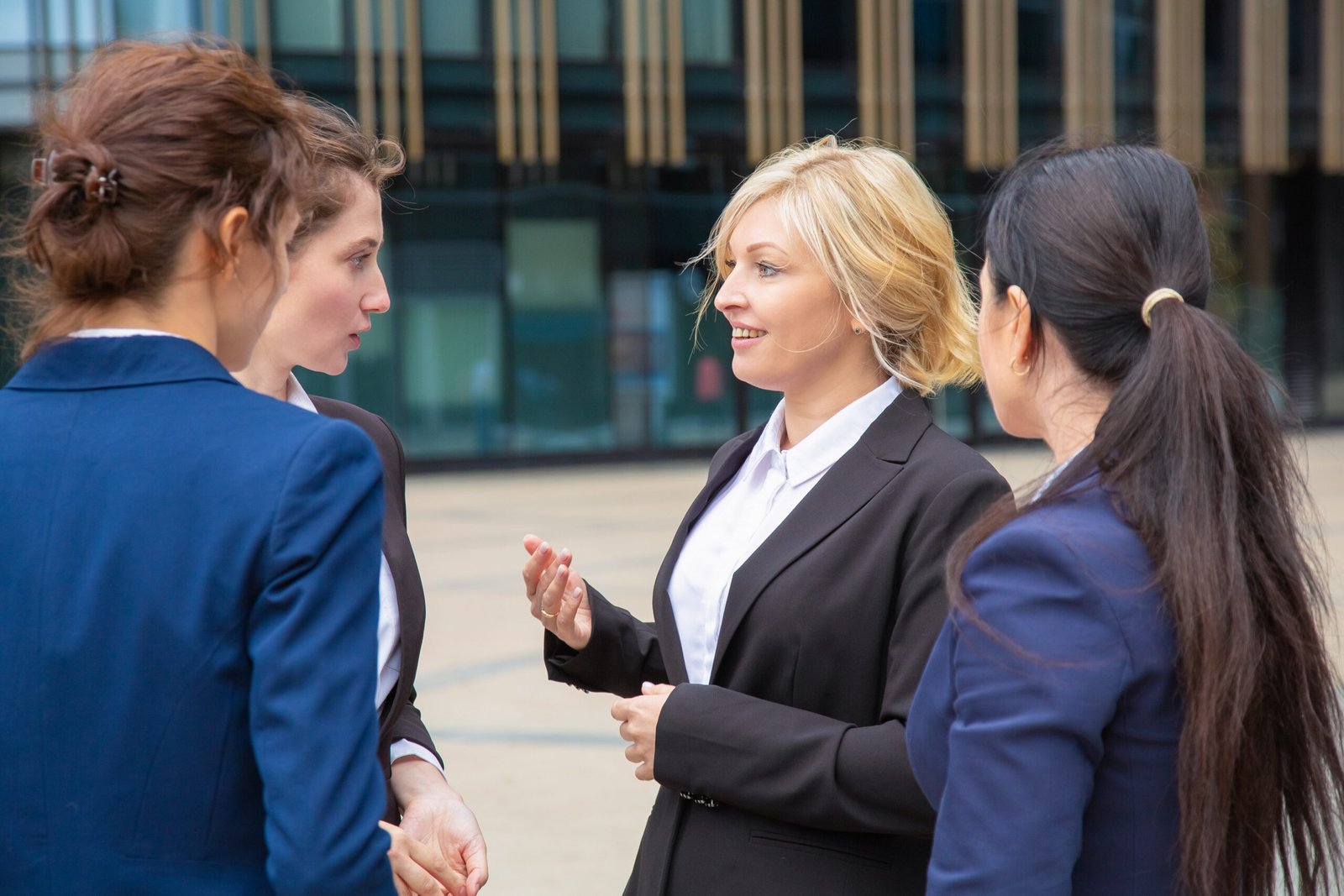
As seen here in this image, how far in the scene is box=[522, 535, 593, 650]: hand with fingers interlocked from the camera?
101 inches

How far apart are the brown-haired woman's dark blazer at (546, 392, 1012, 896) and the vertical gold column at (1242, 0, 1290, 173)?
69.6ft

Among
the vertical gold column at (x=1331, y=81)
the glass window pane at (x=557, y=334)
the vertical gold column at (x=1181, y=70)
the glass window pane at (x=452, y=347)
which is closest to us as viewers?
the glass window pane at (x=452, y=347)

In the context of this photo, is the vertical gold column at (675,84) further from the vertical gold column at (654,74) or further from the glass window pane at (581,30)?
the glass window pane at (581,30)

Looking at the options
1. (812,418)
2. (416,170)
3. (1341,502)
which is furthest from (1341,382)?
(812,418)

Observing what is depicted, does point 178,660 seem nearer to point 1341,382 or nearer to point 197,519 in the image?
point 197,519

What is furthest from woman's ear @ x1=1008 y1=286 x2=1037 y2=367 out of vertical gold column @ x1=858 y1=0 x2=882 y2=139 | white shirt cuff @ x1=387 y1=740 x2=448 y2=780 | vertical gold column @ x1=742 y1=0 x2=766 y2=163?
vertical gold column @ x1=858 y1=0 x2=882 y2=139

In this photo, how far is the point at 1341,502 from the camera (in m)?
14.2

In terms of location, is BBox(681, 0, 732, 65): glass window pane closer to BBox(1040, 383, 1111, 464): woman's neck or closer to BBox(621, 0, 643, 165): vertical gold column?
BBox(621, 0, 643, 165): vertical gold column

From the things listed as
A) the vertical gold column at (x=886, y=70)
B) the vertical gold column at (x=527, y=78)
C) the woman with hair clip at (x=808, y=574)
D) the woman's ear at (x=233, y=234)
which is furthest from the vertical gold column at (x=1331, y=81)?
the woman's ear at (x=233, y=234)

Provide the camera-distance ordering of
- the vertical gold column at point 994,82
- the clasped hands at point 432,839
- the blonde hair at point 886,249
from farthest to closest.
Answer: the vertical gold column at point 994,82 < the blonde hair at point 886,249 < the clasped hands at point 432,839

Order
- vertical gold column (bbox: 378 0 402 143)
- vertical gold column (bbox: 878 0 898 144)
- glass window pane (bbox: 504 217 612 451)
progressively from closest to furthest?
1. vertical gold column (bbox: 378 0 402 143)
2. glass window pane (bbox: 504 217 612 451)
3. vertical gold column (bbox: 878 0 898 144)

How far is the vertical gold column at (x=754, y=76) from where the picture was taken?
61.8 ft

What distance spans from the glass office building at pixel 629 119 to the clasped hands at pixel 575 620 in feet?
49.2

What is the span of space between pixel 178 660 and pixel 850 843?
3.94 ft
